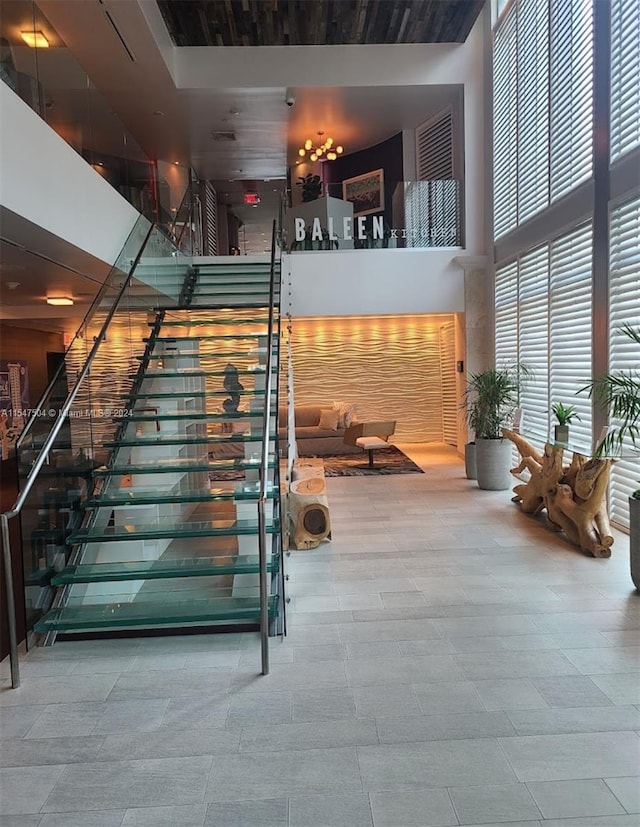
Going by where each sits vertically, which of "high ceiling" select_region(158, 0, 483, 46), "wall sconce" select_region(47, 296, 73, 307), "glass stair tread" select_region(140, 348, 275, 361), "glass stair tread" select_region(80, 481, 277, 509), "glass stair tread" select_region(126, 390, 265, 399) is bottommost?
"glass stair tread" select_region(80, 481, 277, 509)

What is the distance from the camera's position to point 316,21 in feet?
29.1

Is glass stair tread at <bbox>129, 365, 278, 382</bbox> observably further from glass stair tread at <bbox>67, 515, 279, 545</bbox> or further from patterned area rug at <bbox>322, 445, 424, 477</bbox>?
patterned area rug at <bbox>322, 445, 424, 477</bbox>

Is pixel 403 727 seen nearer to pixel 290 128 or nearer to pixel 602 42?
pixel 602 42

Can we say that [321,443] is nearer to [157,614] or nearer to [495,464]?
[495,464]

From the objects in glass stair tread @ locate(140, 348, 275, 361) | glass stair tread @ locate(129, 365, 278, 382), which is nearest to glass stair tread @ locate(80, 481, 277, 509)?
glass stair tread @ locate(129, 365, 278, 382)

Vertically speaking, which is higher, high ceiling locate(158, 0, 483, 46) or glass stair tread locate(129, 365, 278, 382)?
high ceiling locate(158, 0, 483, 46)

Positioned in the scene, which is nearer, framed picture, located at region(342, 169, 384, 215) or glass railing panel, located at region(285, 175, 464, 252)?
glass railing panel, located at region(285, 175, 464, 252)

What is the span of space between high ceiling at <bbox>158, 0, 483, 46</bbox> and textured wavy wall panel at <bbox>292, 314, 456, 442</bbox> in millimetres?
5120

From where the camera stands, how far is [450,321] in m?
11.5

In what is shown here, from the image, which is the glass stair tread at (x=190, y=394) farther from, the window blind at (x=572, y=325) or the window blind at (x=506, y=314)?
the window blind at (x=506, y=314)

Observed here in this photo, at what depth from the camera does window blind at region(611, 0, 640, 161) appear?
5.03 m

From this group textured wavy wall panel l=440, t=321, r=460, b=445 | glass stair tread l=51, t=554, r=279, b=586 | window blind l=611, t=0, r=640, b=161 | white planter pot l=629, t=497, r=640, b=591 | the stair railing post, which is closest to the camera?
the stair railing post

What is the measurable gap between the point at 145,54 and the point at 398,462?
24.6ft

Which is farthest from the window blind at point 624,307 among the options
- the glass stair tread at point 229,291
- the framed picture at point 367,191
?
the framed picture at point 367,191
